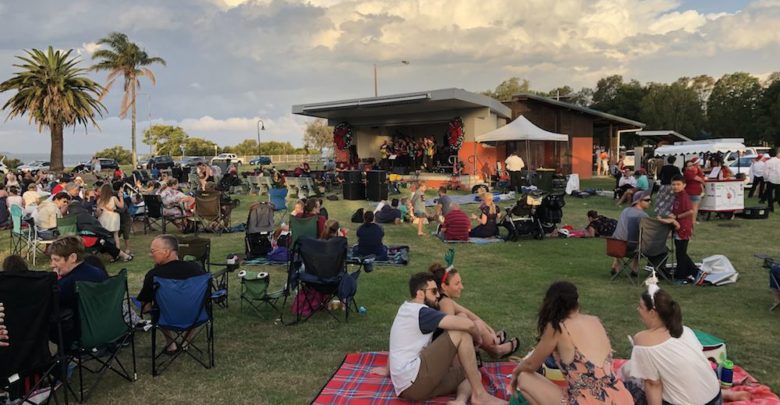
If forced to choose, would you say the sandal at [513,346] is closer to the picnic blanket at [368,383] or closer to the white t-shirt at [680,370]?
the picnic blanket at [368,383]

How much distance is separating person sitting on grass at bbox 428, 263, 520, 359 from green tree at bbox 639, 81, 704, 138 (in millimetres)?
43563

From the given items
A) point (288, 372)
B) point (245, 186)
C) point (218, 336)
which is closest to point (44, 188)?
point (245, 186)

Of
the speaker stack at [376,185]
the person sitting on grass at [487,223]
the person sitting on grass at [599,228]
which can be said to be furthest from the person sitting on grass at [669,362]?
the speaker stack at [376,185]

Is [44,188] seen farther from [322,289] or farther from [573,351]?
[573,351]

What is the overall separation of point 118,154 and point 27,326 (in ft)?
214

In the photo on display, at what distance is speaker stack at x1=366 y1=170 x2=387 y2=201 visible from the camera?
651 inches

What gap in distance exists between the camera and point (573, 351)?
298 cm

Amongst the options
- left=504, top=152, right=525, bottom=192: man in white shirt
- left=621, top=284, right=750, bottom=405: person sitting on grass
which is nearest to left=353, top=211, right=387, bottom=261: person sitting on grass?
left=621, top=284, right=750, bottom=405: person sitting on grass

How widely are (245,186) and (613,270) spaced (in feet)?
51.9

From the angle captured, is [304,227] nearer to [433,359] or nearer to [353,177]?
[433,359]

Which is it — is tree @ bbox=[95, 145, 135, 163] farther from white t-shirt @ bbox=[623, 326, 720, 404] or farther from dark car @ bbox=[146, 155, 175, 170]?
white t-shirt @ bbox=[623, 326, 720, 404]

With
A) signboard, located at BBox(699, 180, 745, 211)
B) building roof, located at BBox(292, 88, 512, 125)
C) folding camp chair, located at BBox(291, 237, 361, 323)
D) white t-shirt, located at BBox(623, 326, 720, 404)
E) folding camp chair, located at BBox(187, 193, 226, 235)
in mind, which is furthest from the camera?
building roof, located at BBox(292, 88, 512, 125)

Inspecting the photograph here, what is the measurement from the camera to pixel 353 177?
17.0m

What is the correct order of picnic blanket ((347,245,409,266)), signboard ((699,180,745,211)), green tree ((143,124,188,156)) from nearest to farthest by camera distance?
1. picnic blanket ((347,245,409,266))
2. signboard ((699,180,745,211))
3. green tree ((143,124,188,156))
